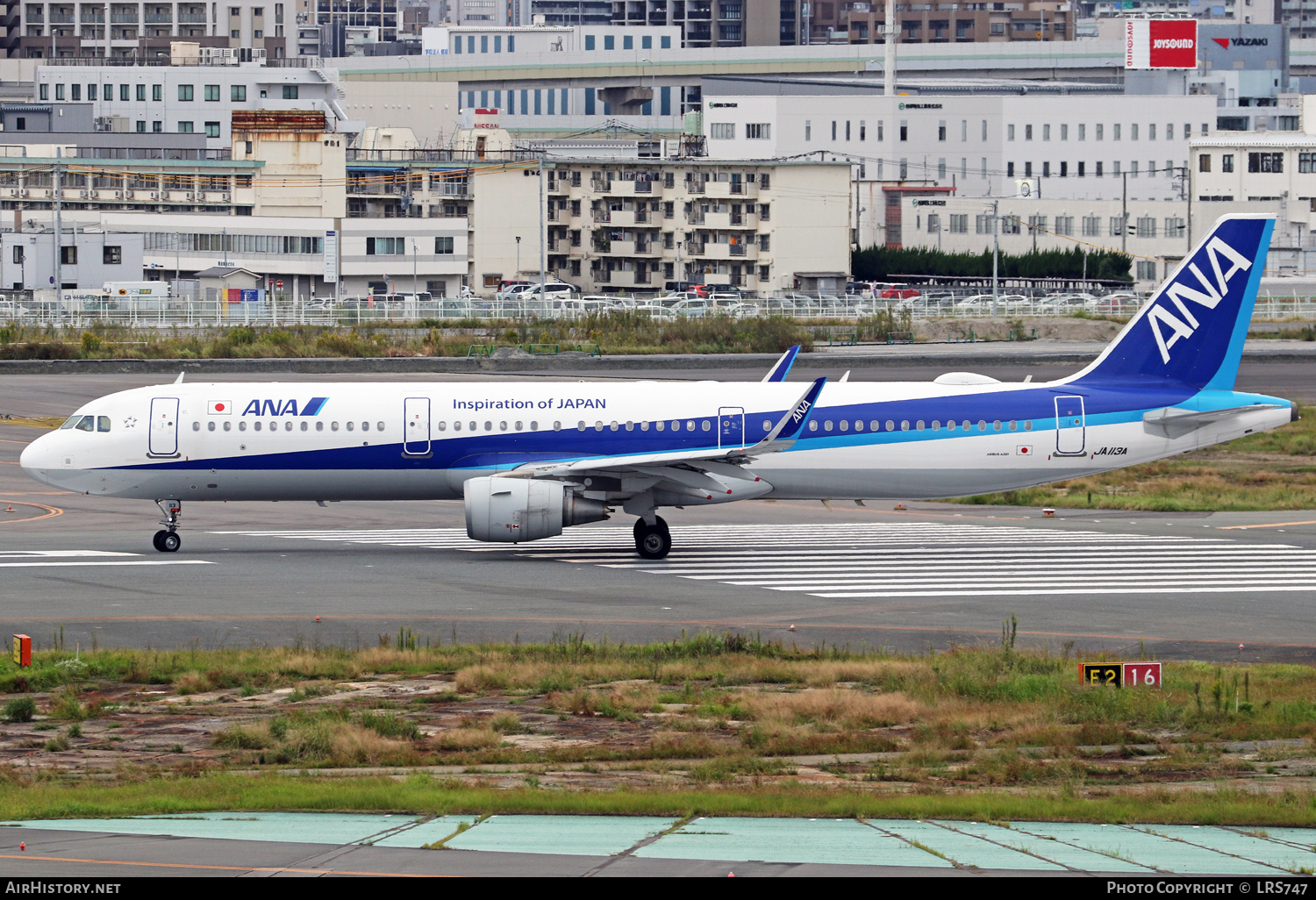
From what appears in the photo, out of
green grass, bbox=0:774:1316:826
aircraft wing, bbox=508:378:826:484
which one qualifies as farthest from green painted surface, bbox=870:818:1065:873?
aircraft wing, bbox=508:378:826:484

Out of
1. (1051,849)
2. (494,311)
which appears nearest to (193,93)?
(494,311)

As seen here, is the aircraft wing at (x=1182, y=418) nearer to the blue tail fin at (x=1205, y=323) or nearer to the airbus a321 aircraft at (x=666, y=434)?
the airbus a321 aircraft at (x=666, y=434)

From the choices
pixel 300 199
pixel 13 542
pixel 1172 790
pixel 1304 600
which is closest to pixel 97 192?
pixel 300 199

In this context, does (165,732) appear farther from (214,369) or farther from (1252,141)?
(1252,141)

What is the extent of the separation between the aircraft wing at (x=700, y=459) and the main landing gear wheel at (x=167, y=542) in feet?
27.3

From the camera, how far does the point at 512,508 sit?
36812 mm

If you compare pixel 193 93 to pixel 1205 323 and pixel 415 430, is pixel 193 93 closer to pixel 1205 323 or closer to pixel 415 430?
pixel 415 430

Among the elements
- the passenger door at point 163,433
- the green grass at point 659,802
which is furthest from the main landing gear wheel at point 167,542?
the green grass at point 659,802

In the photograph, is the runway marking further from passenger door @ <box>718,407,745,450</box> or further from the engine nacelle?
passenger door @ <box>718,407,745,450</box>

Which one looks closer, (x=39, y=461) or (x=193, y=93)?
(x=39, y=461)

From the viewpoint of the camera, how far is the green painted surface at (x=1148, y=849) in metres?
14.3

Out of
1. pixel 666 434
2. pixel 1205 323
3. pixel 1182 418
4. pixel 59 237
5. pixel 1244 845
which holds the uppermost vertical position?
pixel 59 237

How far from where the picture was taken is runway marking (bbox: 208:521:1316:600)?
115 ft

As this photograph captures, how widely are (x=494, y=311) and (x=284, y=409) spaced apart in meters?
65.1
